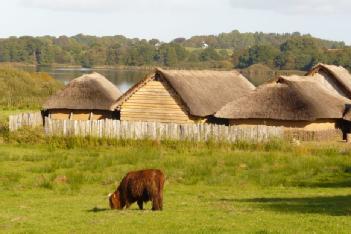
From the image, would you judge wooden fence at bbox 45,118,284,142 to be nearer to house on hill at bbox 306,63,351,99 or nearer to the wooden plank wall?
the wooden plank wall

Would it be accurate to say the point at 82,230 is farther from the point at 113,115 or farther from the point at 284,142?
the point at 113,115

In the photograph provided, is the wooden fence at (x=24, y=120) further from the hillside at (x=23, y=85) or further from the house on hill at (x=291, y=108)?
the hillside at (x=23, y=85)

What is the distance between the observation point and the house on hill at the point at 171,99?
39.8 metres

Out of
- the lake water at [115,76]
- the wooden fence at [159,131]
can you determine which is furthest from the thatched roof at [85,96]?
the lake water at [115,76]

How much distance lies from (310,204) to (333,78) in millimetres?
30815

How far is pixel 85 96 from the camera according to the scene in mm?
46188

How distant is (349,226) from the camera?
1327cm

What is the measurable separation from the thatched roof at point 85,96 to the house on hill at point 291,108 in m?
9.37

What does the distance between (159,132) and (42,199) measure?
52.7 ft

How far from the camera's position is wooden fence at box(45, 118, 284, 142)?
3447 centimetres

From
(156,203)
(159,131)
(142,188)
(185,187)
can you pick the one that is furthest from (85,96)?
(142,188)

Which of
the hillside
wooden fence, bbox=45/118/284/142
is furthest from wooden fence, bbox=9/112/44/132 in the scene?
the hillside

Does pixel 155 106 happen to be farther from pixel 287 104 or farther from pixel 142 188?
pixel 142 188

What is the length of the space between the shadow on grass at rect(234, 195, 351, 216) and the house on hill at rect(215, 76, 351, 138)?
62.8 feet
